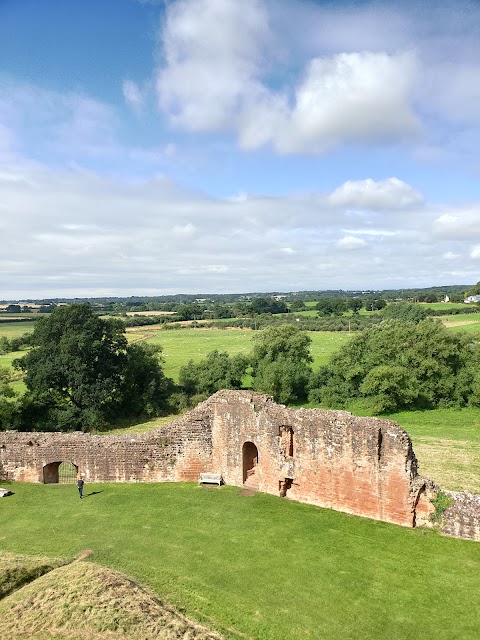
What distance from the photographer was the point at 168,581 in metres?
11.0

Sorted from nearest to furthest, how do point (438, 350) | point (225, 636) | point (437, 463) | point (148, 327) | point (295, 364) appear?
point (225, 636), point (437, 463), point (438, 350), point (295, 364), point (148, 327)

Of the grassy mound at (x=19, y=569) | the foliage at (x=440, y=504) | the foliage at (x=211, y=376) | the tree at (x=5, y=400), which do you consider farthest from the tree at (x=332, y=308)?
the grassy mound at (x=19, y=569)

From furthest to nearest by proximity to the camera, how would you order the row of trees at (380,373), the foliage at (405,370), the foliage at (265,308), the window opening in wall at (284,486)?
1. the foliage at (265,308)
2. the row of trees at (380,373)
3. the foliage at (405,370)
4. the window opening in wall at (284,486)

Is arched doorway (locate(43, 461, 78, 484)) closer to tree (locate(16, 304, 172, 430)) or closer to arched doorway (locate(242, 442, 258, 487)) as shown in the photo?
arched doorway (locate(242, 442, 258, 487))

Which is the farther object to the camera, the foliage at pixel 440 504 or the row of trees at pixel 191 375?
the row of trees at pixel 191 375

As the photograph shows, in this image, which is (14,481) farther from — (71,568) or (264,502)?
(264,502)

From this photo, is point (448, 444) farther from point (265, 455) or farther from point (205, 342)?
point (205, 342)

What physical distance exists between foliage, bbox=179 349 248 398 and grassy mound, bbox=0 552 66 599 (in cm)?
2775

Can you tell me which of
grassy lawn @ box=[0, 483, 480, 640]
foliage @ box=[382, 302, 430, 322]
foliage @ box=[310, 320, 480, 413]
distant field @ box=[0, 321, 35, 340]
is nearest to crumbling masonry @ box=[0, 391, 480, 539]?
grassy lawn @ box=[0, 483, 480, 640]

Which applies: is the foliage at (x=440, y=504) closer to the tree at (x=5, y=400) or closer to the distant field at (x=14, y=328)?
the tree at (x=5, y=400)

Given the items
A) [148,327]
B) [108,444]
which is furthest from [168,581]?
[148,327]

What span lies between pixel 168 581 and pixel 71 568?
2568 millimetres

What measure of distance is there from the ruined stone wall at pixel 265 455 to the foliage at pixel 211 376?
21936mm

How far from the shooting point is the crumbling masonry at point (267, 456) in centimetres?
1344
